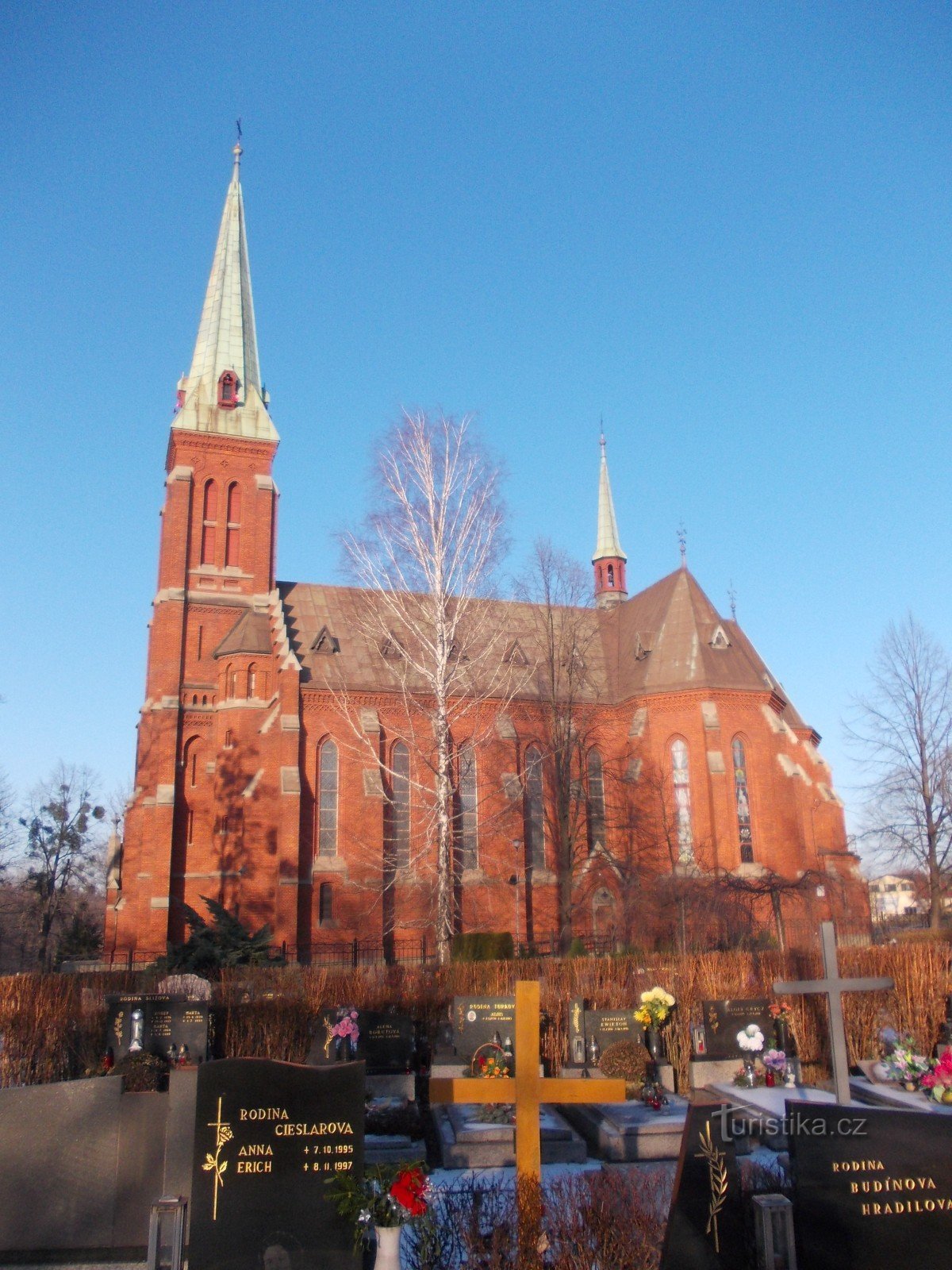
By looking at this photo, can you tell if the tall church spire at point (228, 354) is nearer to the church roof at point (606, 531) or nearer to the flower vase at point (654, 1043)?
the church roof at point (606, 531)

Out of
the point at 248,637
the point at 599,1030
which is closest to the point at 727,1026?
the point at 599,1030

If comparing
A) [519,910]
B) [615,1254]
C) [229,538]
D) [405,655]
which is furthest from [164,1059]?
[229,538]

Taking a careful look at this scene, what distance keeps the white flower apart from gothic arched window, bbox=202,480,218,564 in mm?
27444

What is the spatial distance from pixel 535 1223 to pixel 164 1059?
8217 mm

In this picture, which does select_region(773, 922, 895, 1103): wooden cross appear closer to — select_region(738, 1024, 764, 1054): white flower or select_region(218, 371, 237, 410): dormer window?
A: select_region(738, 1024, 764, 1054): white flower

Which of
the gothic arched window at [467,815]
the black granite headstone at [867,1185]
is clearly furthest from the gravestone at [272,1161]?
the gothic arched window at [467,815]

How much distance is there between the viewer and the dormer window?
37656 mm

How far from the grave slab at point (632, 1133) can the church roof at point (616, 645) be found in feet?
70.5

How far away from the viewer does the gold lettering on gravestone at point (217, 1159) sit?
6.08 meters

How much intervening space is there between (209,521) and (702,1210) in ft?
110

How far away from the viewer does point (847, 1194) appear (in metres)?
5.21

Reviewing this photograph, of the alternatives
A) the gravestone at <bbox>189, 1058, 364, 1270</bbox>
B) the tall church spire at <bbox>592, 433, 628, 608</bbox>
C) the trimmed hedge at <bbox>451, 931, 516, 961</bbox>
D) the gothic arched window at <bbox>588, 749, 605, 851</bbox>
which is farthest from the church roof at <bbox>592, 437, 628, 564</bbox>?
the gravestone at <bbox>189, 1058, 364, 1270</bbox>

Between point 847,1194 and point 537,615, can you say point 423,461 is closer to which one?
point 537,615

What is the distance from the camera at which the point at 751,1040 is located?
519 inches
